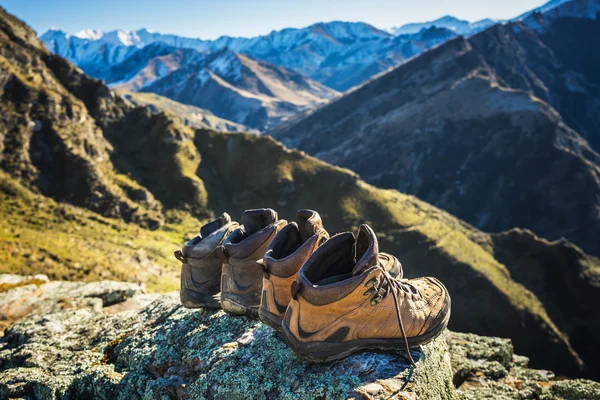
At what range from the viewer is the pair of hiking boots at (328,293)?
459 centimetres

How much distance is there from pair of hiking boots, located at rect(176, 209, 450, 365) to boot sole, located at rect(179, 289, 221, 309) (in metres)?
0.51

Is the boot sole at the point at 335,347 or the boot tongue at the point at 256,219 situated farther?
the boot tongue at the point at 256,219

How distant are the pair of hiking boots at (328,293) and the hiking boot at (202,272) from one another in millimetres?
666

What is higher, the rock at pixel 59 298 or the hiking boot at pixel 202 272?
the hiking boot at pixel 202 272

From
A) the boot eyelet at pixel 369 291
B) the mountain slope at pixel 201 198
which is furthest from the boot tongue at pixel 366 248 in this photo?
the mountain slope at pixel 201 198

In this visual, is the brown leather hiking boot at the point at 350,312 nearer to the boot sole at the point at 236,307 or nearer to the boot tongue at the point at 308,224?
the boot tongue at the point at 308,224

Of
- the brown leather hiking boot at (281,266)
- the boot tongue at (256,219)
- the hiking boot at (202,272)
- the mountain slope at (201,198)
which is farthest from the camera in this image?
the mountain slope at (201,198)

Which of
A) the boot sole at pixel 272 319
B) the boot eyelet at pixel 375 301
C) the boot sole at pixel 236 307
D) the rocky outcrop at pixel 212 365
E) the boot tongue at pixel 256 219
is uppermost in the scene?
the boot tongue at pixel 256 219

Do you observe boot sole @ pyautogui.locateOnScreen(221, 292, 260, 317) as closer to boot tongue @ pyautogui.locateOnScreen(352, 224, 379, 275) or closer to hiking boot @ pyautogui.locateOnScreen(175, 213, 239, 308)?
hiking boot @ pyautogui.locateOnScreen(175, 213, 239, 308)

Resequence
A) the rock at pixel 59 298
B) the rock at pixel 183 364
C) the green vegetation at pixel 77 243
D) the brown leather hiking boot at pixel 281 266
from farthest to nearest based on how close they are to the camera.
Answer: the green vegetation at pixel 77 243
the rock at pixel 59 298
the brown leather hiking boot at pixel 281 266
the rock at pixel 183 364

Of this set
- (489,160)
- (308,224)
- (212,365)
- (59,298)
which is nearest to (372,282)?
(308,224)

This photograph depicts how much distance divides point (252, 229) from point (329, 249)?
2.36 metres

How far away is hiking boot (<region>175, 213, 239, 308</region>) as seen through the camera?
696cm

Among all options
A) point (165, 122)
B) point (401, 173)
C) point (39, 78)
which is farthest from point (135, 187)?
point (401, 173)
